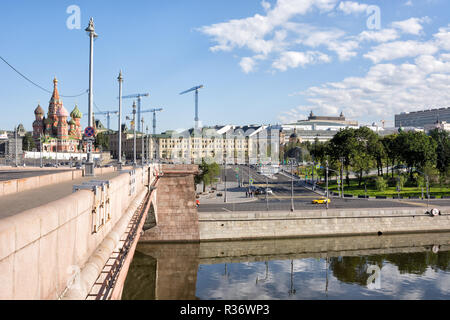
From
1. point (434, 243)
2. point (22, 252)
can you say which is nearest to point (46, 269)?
point (22, 252)

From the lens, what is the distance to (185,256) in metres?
45.3

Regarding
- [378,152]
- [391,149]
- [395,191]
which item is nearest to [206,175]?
[395,191]

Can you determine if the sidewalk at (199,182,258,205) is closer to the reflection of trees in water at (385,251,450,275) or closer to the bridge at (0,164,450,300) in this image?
the bridge at (0,164,450,300)

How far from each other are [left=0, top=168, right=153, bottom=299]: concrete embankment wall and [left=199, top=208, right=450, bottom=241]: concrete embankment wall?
39.5 metres

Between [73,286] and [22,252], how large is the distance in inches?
118

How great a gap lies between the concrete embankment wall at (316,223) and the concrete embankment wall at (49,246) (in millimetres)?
39471

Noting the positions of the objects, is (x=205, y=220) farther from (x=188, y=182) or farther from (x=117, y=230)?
(x=117, y=230)

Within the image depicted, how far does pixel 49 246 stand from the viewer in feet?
23.2

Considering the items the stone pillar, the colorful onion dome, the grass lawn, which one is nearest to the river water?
the stone pillar

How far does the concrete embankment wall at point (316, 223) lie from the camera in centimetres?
5084

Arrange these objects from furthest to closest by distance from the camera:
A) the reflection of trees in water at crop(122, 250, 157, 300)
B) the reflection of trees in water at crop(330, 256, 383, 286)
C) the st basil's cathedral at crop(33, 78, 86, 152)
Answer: the st basil's cathedral at crop(33, 78, 86, 152) → the reflection of trees in water at crop(330, 256, 383, 286) → the reflection of trees in water at crop(122, 250, 157, 300)

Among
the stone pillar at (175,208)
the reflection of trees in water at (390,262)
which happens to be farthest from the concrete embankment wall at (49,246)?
the stone pillar at (175,208)

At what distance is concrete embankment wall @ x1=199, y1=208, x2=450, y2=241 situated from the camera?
167 feet

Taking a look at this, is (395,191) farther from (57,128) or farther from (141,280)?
(57,128)
